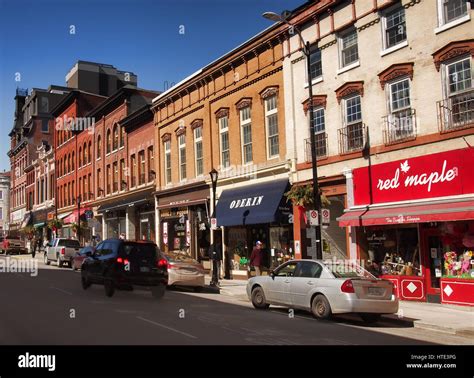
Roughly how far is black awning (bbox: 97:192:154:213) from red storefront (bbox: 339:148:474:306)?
19.3m

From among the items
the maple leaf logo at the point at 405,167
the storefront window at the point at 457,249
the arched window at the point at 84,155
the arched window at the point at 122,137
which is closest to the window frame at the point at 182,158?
the arched window at the point at 122,137

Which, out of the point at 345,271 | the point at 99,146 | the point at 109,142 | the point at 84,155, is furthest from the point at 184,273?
the point at 84,155

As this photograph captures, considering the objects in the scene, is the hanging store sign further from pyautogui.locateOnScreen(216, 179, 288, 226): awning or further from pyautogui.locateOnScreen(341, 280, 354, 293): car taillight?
pyautogui.locateOnScreen(341, 280, 354, 293): car taillight

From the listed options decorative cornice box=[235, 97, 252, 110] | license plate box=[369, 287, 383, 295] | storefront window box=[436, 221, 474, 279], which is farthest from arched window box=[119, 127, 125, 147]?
license plate box=[369, 287, 383, 295]

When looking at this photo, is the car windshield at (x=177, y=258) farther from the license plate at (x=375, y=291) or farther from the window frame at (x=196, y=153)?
the license plate at (x=375, y=291)

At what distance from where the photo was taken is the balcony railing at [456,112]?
15016mm

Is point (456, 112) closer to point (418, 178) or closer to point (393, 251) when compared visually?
point (418, 178)

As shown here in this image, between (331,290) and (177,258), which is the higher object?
(177,258)

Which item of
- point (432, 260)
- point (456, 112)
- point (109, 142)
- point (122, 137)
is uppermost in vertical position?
point (109, 142)

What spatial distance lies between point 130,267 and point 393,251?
861 centimetres

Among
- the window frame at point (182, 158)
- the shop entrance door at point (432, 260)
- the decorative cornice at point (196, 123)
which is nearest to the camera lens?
the shop entrance door at point (432, 260)

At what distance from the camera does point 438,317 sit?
43.2ft

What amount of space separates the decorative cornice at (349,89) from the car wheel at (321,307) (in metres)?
8.54
